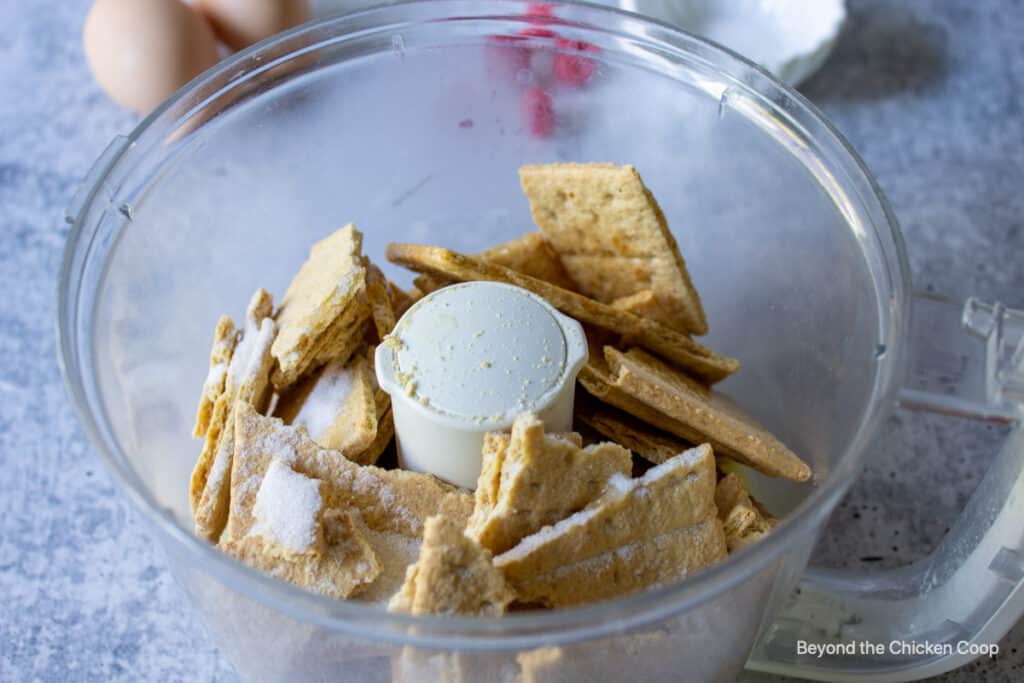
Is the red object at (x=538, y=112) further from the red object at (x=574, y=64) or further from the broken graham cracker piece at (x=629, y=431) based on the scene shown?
the broken graham cracker piece at (x=629, y=431)

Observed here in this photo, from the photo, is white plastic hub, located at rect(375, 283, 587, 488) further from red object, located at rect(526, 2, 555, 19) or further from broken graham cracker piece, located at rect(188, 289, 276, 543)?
red object, located at rect(526, 2, 555, 19)

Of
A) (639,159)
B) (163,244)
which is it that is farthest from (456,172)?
(163,244)

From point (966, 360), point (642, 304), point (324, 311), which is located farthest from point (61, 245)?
point (966, 360)

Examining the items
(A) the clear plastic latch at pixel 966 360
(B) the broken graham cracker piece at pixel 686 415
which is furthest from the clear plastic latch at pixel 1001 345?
(B) the broken graham cracker piece at pixel 686 415

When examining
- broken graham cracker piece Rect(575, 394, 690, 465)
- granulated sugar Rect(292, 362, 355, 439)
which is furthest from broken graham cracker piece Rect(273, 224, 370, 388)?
broken graham cracker piece Rect(575, 394, 690, 465)

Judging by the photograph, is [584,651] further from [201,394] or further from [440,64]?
[440,64]

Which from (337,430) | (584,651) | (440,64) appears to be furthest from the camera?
(440,64)
